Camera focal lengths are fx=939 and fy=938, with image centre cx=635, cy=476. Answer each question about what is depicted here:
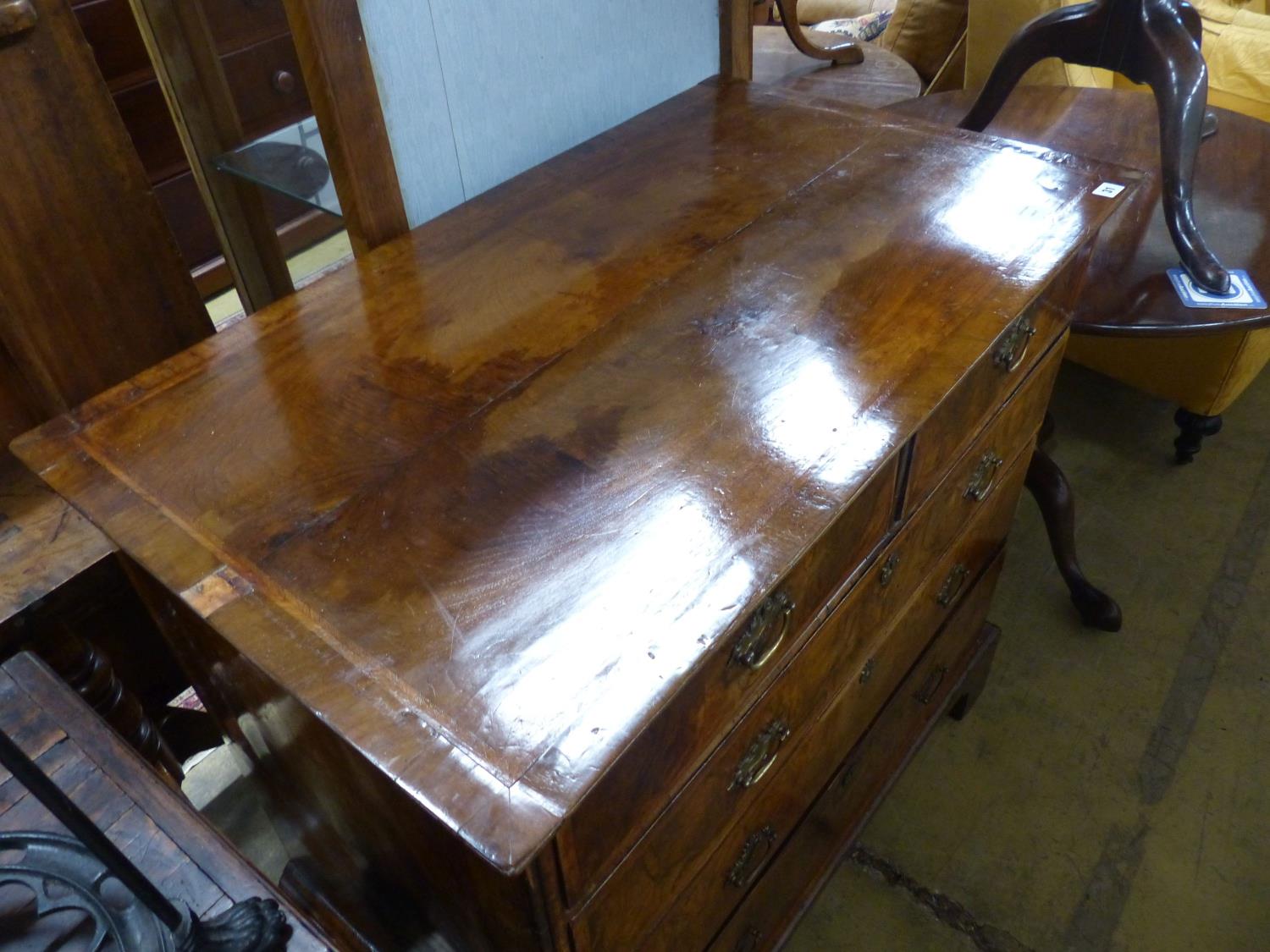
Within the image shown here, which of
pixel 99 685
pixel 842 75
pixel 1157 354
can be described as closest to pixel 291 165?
pixel 99 685

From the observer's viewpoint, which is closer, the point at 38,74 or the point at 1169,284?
the point at 38,74

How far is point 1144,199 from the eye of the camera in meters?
1.51

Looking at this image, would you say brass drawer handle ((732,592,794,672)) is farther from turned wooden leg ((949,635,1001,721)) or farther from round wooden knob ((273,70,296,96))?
round wooden knob ((273,70,296,96))

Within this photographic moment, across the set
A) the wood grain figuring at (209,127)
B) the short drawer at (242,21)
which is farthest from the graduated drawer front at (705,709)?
the short drawer at (242,21)

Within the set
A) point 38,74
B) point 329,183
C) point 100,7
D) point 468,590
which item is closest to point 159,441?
point 468,590

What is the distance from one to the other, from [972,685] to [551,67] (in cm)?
110

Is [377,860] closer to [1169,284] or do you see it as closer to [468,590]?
[468,590]

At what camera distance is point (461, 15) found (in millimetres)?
969

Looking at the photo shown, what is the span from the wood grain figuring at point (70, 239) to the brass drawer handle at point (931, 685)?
1.05m

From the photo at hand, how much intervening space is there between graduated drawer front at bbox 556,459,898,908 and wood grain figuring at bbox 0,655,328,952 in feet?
0.67

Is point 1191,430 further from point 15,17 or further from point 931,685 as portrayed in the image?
point 15,17

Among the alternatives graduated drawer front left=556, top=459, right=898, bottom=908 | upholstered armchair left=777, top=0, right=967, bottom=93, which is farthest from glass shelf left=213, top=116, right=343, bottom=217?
upholstered armchair left=777, top=0, right=967, bottom=93

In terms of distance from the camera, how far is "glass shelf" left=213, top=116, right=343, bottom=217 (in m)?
1.14

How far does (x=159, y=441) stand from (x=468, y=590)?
0.31 meters
